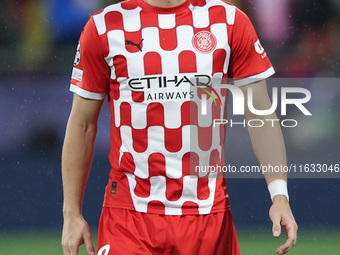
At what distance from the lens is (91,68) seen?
2699 mm

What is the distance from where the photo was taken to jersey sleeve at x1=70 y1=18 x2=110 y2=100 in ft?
8.84

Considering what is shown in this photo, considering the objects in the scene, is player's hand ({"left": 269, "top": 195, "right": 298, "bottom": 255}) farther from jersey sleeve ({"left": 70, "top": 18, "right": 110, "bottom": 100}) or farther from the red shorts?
jersey sleeve ({"left": 70, "top": 18, "right": 110, "bottom": 100})

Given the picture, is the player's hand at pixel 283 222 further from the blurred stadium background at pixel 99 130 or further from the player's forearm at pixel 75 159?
the blurred stadium background at pixel 99 130

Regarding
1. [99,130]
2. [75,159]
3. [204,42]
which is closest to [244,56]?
[204,42]

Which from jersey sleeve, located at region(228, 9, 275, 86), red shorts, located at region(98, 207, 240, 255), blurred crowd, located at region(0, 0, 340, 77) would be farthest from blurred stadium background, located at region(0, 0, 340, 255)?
jersey sleeve, located at region(228, 9, 275, 86)

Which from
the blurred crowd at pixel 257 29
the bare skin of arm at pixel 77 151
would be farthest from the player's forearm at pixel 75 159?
the blurred crowd at pixel 257 29

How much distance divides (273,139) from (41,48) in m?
4.95

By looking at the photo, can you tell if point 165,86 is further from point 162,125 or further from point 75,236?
point 75,236

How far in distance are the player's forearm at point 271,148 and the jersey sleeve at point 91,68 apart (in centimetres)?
56

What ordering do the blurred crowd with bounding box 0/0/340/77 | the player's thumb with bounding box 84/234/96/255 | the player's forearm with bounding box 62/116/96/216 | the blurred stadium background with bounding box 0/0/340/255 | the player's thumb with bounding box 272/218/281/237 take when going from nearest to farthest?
1. the player's thumb with bounding box 272/218/281/237
2. the player's thumb with bounding box 84/234/96/255
3. the player's forearm with bounding box 62/116/96/216
4. the blurred stadium background with bounding box 0/0/340/255
5. the blurred crowd with bounding box 0/0/340/77

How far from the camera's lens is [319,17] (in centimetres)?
782

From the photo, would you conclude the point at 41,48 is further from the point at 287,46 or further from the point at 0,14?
the point at 287,46

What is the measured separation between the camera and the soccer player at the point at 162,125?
2652 millimetres

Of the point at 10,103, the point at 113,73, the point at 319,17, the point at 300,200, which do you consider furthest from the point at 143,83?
the point at 319,17
